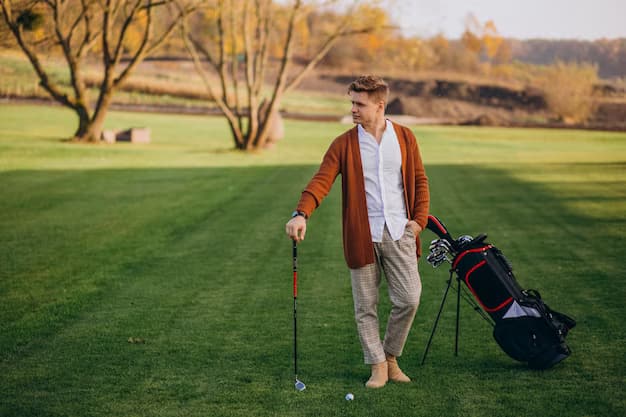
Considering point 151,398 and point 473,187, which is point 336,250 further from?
point 473,187

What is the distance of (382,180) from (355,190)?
0.68 feet

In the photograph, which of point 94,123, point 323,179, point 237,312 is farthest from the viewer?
point 94,123

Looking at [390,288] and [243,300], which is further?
[243,300]

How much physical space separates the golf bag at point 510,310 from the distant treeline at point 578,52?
58337 millimetres

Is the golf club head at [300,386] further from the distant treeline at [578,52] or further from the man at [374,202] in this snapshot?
the distant treeline at [578,52]

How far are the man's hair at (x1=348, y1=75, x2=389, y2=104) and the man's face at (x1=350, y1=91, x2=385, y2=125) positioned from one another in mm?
28

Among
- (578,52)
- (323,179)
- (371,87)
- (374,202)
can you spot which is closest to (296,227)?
(323,179)

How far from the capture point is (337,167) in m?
6.27

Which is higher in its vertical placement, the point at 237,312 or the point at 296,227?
the point at 296,227

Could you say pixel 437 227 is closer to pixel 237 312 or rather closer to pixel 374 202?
pixel 374 202

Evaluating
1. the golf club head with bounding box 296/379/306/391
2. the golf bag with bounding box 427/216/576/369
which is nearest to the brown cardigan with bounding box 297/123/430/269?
the golf bag with bounding box 427/216/576/369

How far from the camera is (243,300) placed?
938 centimetres

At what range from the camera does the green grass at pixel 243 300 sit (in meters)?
6.26

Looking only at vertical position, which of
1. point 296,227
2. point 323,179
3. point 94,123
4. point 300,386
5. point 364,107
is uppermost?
point 364,107
